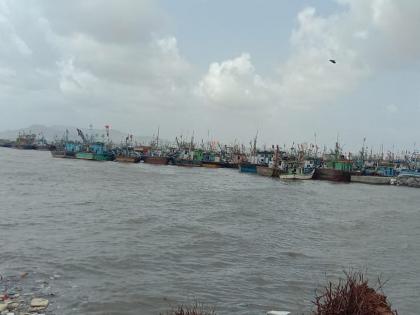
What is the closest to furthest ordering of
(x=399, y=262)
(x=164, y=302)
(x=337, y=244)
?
(x=164, y=302)
(x=399, y=262)
(x=337, y=244)

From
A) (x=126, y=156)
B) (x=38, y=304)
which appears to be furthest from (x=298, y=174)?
(x=38, y=304)

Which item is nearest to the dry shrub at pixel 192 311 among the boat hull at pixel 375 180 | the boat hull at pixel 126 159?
the boat hull at pixel 375 180

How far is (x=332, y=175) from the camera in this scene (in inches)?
2746

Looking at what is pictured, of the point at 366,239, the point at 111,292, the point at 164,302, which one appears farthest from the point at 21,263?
the point at 366,239

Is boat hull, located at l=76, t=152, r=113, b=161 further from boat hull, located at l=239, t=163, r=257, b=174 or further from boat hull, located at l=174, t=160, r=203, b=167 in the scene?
boat hull, located at l=239, t=163, r=257, b=174

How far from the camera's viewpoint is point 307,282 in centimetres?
1237

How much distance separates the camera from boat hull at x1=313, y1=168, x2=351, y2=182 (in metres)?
69.2

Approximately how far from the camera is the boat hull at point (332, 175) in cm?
6925

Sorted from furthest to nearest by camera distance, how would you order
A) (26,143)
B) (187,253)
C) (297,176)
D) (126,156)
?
1. (26,143)
2. (126,156)
3. (297,176)
4. (187,253)

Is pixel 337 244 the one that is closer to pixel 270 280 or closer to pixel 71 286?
pixel 270 280

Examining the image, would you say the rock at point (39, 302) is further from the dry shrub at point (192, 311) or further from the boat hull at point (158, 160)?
the boat hull at point (158, 160)

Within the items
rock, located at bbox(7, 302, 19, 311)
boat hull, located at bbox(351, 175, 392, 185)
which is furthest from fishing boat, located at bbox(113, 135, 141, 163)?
rock, located at bbox(7, 302, 19, 311)

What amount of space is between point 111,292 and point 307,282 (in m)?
5.61

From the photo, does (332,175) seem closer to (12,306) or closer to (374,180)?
(374,180)
